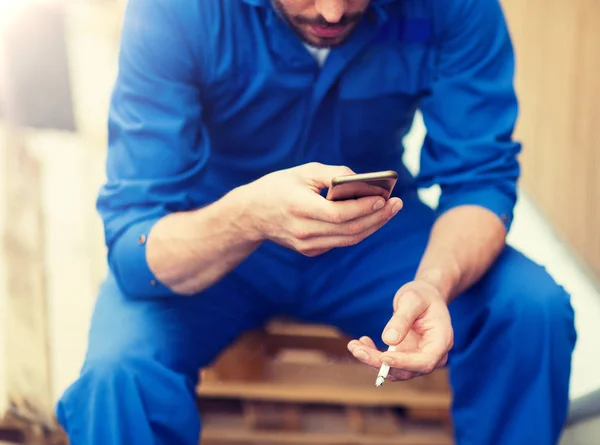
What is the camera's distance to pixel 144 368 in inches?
19.5

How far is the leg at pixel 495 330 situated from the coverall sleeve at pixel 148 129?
0.50 ft

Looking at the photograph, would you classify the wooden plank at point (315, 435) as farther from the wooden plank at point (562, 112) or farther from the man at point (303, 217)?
the wooden plank at point (562, 112)

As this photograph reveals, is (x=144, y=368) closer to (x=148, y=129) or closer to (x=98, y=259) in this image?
(x=148, y=129)


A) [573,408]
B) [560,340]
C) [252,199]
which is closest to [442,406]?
[573,408]

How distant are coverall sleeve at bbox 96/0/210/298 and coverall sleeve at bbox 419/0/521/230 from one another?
202 mm

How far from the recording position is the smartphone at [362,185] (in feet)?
1.27

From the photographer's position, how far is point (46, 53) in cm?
75

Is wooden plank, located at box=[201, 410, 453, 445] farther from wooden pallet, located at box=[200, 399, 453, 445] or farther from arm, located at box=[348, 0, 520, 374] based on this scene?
arm, located at box=[348, 0, 520, 374]

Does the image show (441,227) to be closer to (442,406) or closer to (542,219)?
(442,406)

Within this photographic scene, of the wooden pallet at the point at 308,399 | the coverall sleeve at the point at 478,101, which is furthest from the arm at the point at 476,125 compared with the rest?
the wooden pallet at the point at 308,399

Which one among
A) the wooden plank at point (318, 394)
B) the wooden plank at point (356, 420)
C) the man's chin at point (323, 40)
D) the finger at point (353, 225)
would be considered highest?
the man's chin at point (323, 40)

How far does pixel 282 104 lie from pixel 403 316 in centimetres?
20

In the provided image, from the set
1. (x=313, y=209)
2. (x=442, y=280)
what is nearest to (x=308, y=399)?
(x=442, y=280)

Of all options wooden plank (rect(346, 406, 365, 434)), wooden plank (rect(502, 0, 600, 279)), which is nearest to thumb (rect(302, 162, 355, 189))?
wooden plank (rect(346, 406, 365, 434))
